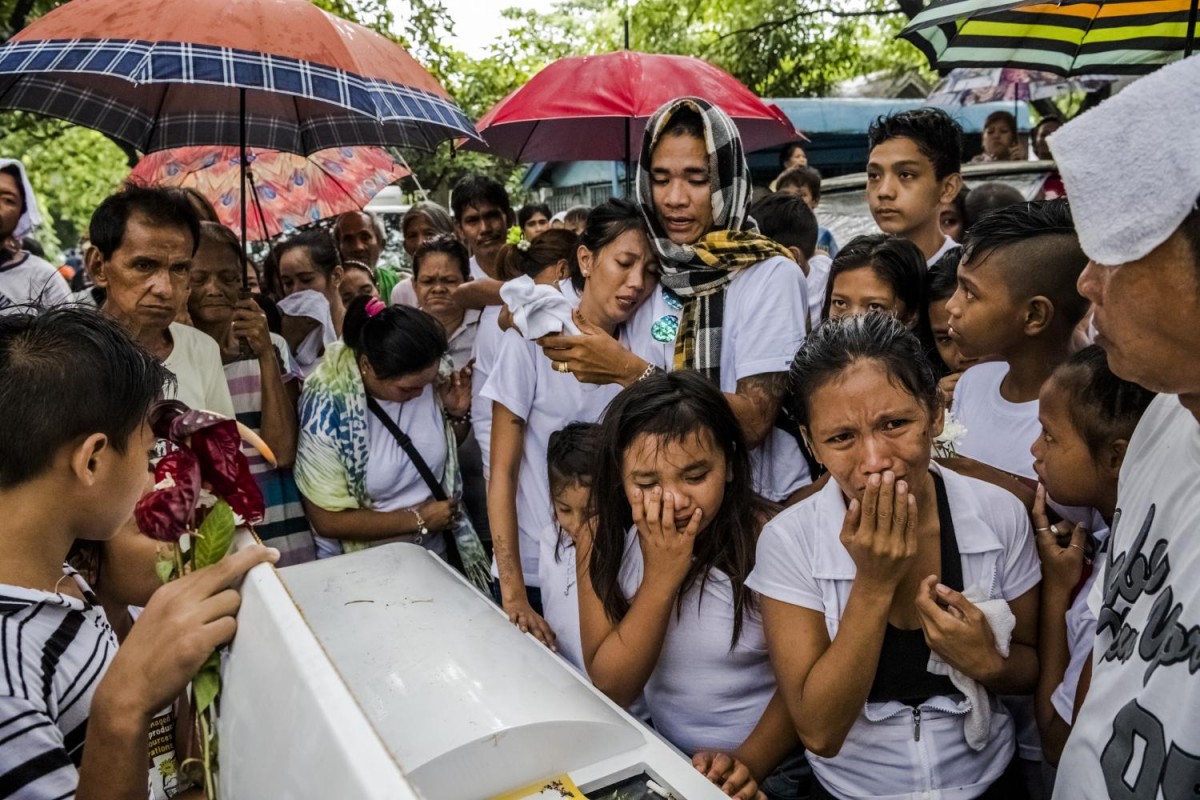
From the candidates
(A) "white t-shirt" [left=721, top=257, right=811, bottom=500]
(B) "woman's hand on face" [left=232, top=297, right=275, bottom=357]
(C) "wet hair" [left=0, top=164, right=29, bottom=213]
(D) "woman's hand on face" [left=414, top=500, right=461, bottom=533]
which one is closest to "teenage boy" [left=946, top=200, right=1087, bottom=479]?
(A) "white t-shirt" [left=721, top=257, right=811, bottom=500]

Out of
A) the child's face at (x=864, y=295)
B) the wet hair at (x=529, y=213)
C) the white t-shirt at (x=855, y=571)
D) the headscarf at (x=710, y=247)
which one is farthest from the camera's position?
the wet hair at (x=529, y=213)

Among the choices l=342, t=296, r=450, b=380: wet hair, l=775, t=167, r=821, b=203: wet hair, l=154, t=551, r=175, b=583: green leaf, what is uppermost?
l=775, t=167, r=821, b=203: wet hair

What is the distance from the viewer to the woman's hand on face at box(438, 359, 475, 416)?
3.38 meters

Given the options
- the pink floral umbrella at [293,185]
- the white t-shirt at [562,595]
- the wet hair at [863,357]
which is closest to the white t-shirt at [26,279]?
the pink floral umbrella at [293,185]

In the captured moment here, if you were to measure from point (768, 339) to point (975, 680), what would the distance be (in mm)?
908

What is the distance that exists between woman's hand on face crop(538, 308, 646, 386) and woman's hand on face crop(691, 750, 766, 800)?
0.91 metres

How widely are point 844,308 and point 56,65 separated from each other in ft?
7.76

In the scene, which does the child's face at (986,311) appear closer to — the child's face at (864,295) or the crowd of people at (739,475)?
the crowd of people at (739,475)

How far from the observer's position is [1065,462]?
5.53 feet

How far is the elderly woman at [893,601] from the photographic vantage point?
149 cm

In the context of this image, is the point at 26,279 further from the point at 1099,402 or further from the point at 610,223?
the point at 1099,402

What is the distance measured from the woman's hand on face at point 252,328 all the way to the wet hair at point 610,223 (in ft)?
4.35

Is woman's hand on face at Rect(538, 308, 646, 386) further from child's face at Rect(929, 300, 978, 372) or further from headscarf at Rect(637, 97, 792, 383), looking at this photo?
child's face at Rect(929, 300, 978, 372)

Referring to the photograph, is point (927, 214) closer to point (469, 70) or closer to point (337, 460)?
point (337, 460)
